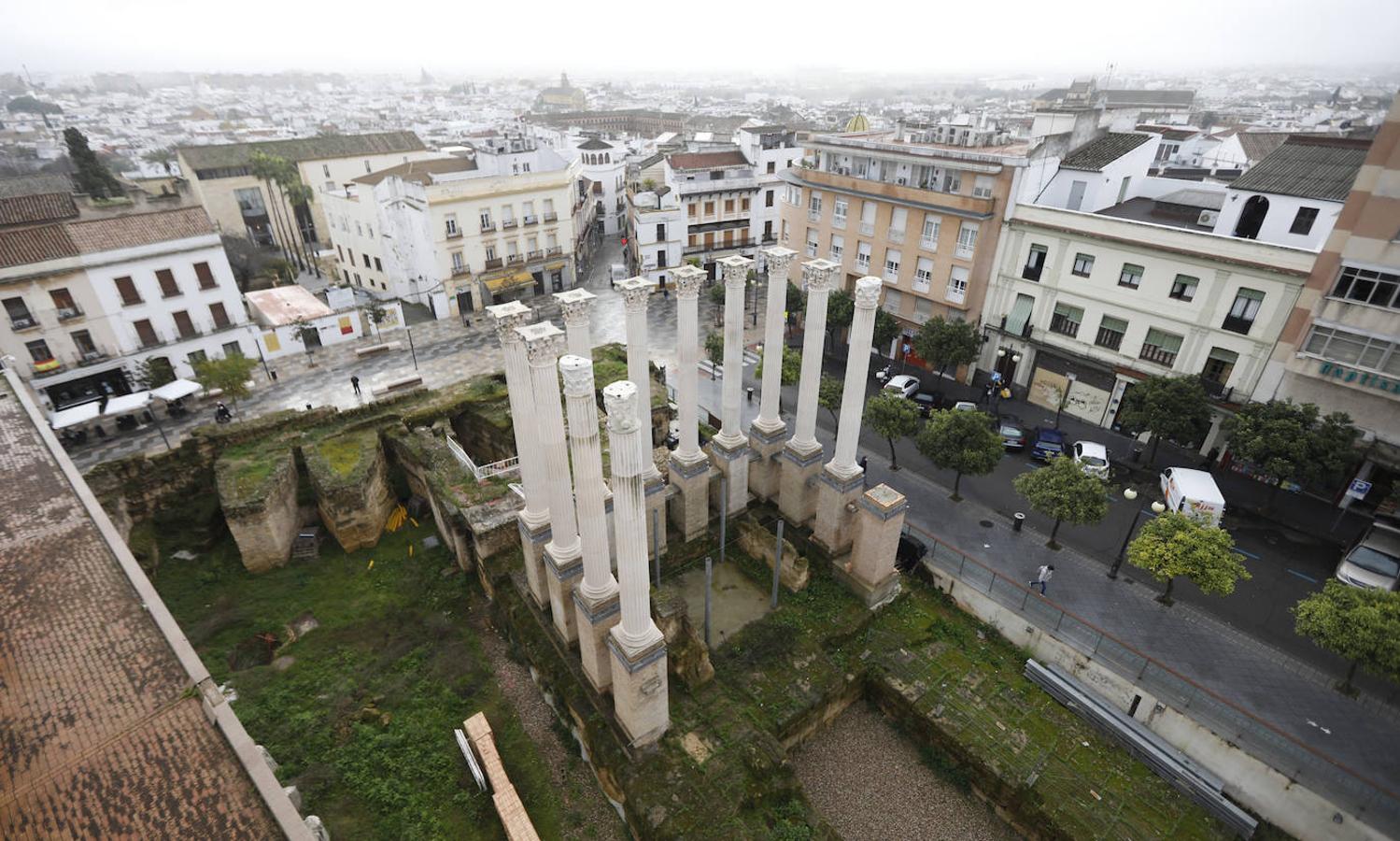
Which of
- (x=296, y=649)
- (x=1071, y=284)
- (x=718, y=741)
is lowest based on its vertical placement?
(x=296, y=649)

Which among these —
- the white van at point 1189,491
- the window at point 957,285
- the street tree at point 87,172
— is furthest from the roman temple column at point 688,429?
the street tree at point 87,172

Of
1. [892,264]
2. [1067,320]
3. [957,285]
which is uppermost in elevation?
[892,264]

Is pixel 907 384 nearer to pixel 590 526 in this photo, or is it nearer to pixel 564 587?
pixel 564 587

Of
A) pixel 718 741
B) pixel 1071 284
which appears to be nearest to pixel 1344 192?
pixel 1071 284

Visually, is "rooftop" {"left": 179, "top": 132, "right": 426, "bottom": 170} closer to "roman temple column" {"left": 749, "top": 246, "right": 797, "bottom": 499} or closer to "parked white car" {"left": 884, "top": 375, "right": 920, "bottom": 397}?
"parked white car" {"left": 884, "top": 375, "right": 920, "bottom": 397}

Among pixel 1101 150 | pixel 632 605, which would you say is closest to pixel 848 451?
pixel 632 605

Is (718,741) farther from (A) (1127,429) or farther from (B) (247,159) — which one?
(B) (247,159)

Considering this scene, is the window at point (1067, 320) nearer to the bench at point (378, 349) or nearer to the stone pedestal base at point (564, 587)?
the stone pedestal base at point (564, 587)
